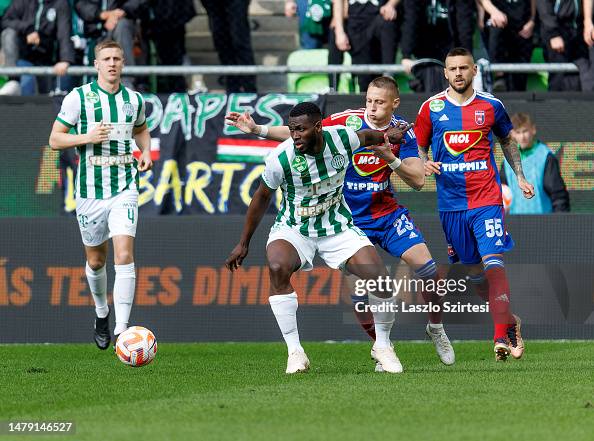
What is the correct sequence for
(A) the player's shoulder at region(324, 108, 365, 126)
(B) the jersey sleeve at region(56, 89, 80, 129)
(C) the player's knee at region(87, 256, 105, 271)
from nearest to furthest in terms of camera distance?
(A) the player's shoulder at region(324, 108, 365, 126), (B) the jersey sleeve at region(56, 89, 80, 129), (C) the player's knee at region(87, 256, 105, 271)

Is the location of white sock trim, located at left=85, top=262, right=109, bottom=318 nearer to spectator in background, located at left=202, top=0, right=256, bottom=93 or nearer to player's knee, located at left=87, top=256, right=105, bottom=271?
player's knee, located at left=87, top=256, right=105, bottom=271

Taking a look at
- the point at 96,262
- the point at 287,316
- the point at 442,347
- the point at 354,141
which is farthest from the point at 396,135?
the point at 96,262

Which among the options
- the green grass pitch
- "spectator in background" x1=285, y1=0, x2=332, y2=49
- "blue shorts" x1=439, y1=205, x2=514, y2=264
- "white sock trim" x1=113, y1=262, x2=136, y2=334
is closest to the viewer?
the green grass pitch

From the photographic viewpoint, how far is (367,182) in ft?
34.0

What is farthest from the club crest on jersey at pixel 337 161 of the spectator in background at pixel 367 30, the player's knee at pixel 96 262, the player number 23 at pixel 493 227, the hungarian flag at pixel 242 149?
the spectator in background at pixel 367 30

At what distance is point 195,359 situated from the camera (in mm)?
11023

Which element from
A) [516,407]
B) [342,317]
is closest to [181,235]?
[342,317]

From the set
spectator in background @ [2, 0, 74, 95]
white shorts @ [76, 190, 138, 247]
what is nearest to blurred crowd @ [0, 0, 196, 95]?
spectator in background @ [2, 0, 74, 95]

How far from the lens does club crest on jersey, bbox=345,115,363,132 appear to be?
10.1 m

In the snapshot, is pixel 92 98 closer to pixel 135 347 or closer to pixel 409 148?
pixel 135 347

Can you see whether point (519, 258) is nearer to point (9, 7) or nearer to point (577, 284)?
point (577, 284)

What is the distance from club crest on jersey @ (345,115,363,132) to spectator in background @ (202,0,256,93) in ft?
15.6

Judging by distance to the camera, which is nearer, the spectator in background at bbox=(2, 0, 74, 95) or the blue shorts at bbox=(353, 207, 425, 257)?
the blue shorts at bbox=(353, 207, 425, 257)

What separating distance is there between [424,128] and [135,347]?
3.02 meters
